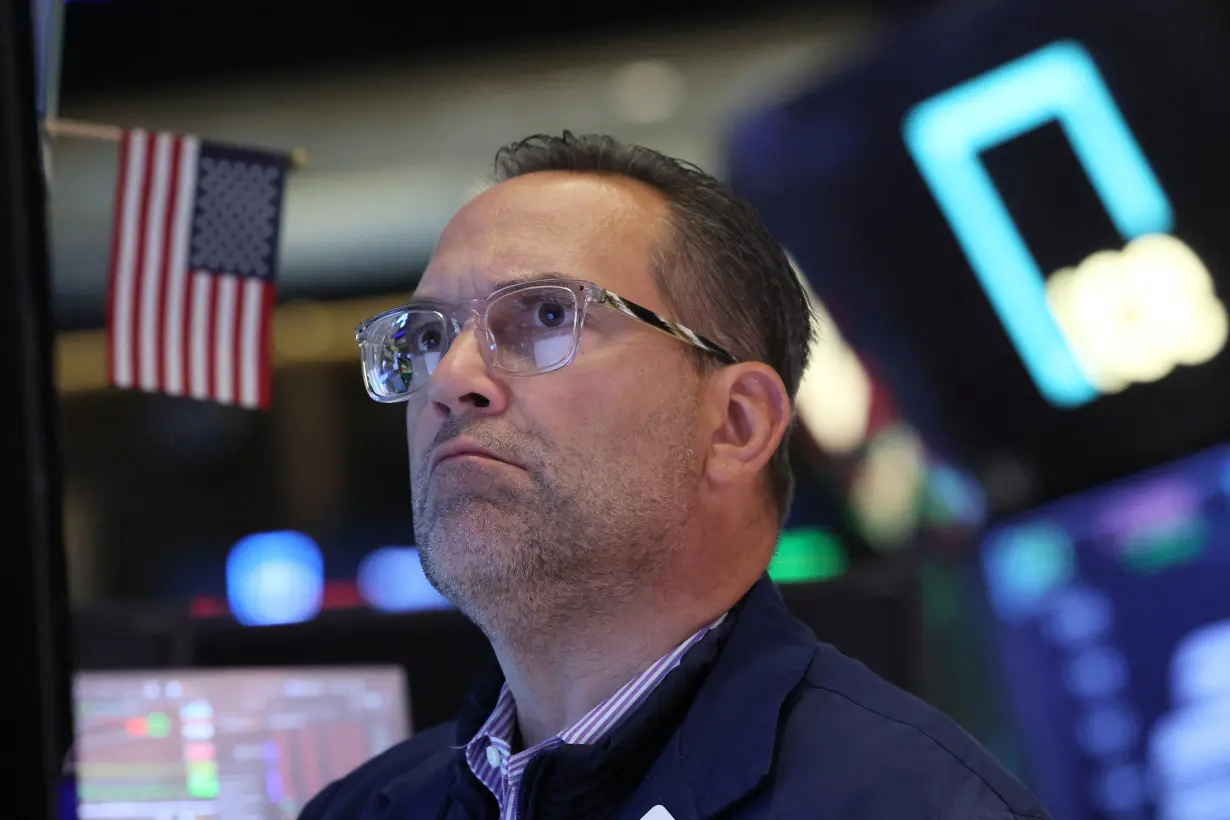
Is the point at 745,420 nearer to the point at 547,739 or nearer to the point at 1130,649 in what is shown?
the point at 547,739

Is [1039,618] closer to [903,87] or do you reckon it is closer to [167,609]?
[903,87]

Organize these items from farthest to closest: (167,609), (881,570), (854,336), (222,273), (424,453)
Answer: (854,336)
(222,273)
(167,609)
(881,570)
(424,453)

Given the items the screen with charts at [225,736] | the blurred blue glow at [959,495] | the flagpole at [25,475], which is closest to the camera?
the flagpole at [25,475]

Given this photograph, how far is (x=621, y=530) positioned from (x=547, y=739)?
291 mm

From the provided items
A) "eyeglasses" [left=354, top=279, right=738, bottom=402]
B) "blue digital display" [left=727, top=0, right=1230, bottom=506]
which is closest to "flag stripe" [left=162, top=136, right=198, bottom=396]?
"eyeglasses" [left=354, top=279, right=738, bottom=402]

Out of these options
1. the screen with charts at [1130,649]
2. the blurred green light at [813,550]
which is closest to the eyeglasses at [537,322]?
the screen with charts at [1130,649]

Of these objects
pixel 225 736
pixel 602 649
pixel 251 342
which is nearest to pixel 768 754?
pixel 602 649

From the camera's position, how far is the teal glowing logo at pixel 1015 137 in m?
3.62

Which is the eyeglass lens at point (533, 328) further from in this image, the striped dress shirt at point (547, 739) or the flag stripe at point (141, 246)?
the flag stripe at point (141, 246)

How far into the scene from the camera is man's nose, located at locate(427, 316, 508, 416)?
5.26 ft

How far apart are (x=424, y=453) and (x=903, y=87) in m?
2.92

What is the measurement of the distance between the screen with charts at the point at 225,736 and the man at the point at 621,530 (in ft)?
1.21

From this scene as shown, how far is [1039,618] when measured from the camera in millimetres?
3799

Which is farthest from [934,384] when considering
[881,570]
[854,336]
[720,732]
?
[720,732]
